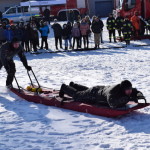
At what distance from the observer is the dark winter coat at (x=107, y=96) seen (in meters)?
5.70

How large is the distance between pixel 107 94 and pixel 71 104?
3.15ft

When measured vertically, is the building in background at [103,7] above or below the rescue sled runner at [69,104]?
above

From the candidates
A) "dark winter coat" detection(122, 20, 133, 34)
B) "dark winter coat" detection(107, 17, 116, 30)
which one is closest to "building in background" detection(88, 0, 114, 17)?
"dark winter coat" detection(107, 17, 116, 30)

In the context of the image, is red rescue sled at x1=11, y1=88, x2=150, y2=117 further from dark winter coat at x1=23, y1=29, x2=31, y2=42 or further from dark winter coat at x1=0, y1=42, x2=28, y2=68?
dark winter coat at x1=23, y1=29, x2=31, y2=42

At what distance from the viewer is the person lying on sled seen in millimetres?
5684

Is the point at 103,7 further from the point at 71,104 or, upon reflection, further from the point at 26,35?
the point at 71,104

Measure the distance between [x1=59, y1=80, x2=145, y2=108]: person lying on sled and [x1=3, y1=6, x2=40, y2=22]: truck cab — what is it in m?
20.8

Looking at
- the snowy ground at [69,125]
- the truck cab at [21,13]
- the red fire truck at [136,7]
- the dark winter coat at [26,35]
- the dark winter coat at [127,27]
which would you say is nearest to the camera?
the snowy ground at [69,125]

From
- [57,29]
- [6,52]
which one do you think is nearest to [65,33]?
[57,29]

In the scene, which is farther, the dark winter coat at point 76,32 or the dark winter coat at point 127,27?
the dark winter coat at point 127,27

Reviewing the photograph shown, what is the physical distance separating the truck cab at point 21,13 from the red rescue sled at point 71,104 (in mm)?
19704

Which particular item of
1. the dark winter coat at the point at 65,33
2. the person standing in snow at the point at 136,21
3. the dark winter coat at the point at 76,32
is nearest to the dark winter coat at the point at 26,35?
the dark winter coat at the point at 65,33

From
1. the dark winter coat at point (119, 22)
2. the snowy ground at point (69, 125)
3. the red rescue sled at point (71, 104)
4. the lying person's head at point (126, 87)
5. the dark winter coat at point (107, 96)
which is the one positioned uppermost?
the dark winter coat at point (119, 22)

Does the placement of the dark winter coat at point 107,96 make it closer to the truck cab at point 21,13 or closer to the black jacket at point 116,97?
the black jacket at point 116,97
